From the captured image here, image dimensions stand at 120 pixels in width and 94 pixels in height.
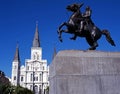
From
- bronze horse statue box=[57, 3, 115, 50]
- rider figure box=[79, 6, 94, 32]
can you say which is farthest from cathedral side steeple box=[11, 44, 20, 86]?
rider figure box=[79, 6, 94, 32]

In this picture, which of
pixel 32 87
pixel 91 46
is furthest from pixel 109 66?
pixel 32 87

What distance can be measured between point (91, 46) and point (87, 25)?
3.10 ft

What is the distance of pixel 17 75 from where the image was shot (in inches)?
4582

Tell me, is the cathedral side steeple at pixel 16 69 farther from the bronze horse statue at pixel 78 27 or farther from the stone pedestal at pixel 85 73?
the stone pedestal at pixel 85 73

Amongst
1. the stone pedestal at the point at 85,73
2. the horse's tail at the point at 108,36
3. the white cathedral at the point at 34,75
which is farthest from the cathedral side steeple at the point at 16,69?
the stone pedestal at the point at 85,73

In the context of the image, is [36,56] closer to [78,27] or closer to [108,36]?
[108,36]

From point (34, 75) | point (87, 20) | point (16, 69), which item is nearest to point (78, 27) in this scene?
point (87, 20)

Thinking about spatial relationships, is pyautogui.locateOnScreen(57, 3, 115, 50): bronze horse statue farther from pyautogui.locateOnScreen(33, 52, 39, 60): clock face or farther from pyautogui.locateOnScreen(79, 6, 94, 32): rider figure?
pyautogui.locateOnScreen(33, 52, 39, 60): clock face

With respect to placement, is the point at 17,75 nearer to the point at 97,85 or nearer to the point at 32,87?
the point at 32,87

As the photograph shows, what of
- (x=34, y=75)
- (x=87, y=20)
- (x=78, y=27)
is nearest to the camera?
(x=78, y=27)

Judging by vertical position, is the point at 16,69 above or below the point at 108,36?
above

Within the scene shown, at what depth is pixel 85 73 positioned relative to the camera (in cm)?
944

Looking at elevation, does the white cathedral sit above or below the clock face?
below

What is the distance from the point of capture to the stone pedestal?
917 centimetres
